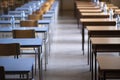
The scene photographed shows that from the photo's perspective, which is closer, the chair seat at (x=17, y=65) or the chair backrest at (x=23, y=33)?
the chair seat at (x=17, y=65)

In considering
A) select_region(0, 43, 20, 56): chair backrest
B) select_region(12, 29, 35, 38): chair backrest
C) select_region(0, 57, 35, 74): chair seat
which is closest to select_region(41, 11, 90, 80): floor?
select_region(12, 29, 35, 38): chair backrest

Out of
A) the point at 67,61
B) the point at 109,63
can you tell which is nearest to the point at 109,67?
the point at 109,63

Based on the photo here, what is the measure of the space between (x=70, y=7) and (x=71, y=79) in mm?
18026

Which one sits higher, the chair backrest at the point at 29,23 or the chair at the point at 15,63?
the chair backrest at the point at 29,23

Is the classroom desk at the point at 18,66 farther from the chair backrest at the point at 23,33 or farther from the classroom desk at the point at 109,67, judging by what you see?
the chair backrest at the point at 23,33

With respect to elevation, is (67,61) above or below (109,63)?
below

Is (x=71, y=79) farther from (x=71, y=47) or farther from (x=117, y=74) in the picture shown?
→ (x=71, y=47)

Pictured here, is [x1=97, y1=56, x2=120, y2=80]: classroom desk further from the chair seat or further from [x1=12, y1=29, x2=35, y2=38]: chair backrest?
[x1=12, y1=29, x2=35, y2=38]: chair backrest

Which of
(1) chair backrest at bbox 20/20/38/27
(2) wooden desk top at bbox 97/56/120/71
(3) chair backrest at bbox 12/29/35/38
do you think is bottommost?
(2) wooden desk top at bbox 97/56/120/71

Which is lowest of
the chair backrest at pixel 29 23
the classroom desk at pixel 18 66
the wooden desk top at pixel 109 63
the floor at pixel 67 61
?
the floor at pixel 67 61

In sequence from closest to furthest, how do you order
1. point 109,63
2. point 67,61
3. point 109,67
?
point 109,67
point 109,63
point 67,61

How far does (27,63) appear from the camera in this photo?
11.4 ft

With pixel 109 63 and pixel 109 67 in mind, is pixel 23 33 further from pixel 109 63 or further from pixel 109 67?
pixel 109 67

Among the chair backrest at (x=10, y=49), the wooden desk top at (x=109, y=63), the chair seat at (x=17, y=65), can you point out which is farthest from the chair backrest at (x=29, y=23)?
the wooden desk top at (x=109, y=63)
